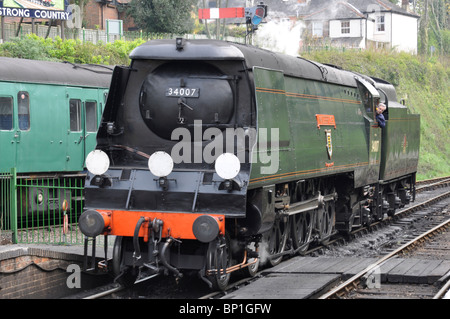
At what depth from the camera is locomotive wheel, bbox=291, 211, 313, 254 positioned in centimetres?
1129

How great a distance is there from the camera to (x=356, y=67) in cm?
3969

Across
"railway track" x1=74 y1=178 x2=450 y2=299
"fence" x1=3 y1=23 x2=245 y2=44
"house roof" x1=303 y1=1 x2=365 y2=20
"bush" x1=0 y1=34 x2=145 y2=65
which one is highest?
"house roof" x1=303 y1=1 x2=365 y2=20

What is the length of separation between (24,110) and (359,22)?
43.0 meters

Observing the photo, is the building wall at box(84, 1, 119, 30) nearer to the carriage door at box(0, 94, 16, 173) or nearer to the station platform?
the carriage door at box(0, 94, 16, 173)

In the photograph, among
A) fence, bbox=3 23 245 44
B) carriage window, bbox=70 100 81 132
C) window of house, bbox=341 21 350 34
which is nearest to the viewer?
carriage window, bbox=70 100 81 132

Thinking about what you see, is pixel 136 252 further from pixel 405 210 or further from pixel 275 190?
pixel 405 210

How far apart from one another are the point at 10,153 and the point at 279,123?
6.01 meters

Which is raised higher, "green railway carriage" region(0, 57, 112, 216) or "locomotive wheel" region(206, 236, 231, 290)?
"green railway carriage" region(0, 57, 112, 216)

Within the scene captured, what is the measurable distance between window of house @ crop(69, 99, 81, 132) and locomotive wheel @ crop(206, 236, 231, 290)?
712 centimetres

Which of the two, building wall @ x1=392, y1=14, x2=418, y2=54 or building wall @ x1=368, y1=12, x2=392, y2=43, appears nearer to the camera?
building wall @ x1=368, y1=12, x2=392, y2=43

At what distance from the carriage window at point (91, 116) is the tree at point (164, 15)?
77.3 ft

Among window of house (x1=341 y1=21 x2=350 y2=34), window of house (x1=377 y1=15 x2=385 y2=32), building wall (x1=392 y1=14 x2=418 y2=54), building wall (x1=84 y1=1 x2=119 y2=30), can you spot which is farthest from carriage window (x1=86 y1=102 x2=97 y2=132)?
window of house (x1=377 y1=15 x2=385 y2=32)

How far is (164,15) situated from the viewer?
38594mm
